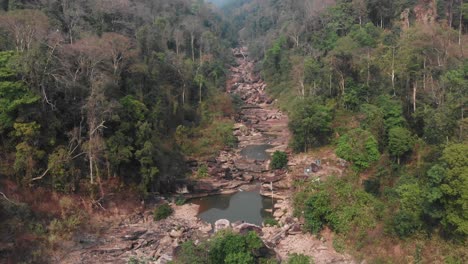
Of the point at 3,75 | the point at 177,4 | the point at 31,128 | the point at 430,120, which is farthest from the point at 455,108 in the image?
the point at 177,4

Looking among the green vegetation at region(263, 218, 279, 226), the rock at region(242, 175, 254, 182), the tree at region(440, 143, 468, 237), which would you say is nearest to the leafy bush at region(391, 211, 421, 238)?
the tree at region(440, 143, 468, 237)

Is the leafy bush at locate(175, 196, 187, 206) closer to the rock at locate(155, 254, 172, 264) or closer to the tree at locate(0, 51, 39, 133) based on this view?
the rock at locate(155, 254, 172, 264)

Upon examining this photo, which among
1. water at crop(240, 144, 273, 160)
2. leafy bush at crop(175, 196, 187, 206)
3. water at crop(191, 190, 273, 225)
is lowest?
water at crop(191, 190, 273, 225)

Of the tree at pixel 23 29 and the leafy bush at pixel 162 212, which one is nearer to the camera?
the leafy bush at pixel 162 212

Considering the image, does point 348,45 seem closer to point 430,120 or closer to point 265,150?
point 265,150

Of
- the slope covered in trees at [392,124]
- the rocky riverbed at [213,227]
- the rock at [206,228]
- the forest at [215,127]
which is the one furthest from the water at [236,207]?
the slope covered in trees at [392,124]

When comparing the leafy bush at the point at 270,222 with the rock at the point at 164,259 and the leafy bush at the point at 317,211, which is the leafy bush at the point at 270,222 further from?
the rock at the point at 164,259
